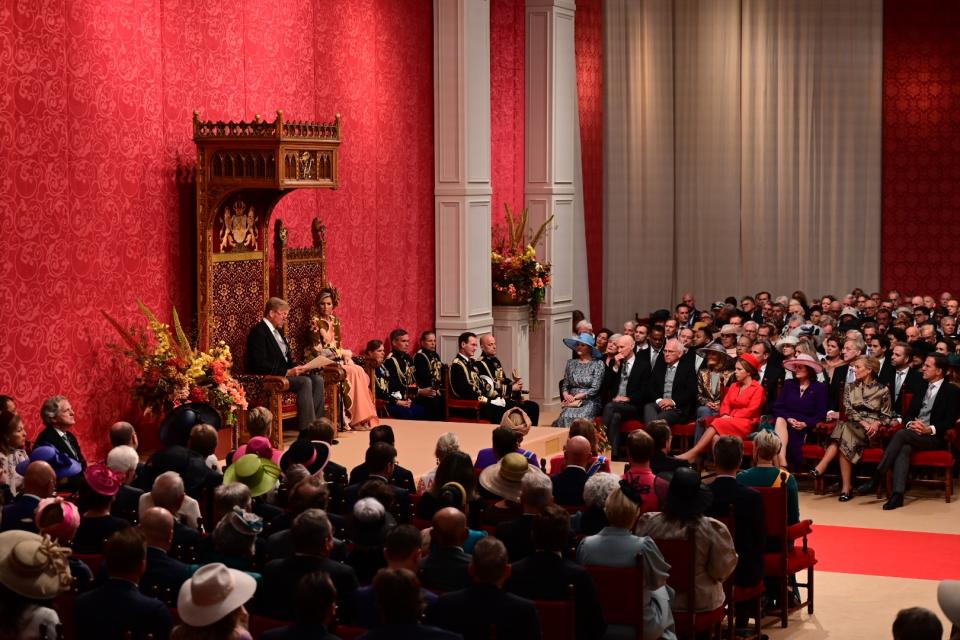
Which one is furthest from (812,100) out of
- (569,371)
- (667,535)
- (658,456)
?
(667,535)

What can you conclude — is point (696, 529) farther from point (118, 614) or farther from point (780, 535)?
point (118, 614)

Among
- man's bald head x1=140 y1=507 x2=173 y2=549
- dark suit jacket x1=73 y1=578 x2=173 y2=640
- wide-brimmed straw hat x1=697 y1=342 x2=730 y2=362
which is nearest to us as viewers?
dark suit jacket x1=73 y1=578 x2=173 y2=640

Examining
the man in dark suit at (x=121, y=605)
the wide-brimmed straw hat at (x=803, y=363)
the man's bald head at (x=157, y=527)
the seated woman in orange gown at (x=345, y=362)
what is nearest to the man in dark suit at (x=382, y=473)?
the man's bald head at (x=157, y=527)

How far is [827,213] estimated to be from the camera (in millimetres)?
20672

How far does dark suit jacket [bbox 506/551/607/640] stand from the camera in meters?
5.34

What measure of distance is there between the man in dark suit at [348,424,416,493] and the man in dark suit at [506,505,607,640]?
166 cm

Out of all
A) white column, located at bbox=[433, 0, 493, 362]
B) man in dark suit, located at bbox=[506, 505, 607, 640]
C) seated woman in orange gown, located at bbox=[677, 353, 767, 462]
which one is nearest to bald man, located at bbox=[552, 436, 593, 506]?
man in dark suit, located at bbox=[506, 505, 607, 640]

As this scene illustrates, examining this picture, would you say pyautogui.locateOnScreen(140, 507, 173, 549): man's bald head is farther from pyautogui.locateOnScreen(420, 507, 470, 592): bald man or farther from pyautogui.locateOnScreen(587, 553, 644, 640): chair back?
pyautogui.locateOnScreen(587, 553, 644, 640): chair back

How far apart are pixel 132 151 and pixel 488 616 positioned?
21.3 ft

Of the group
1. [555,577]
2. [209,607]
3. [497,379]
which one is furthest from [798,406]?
[209,607]

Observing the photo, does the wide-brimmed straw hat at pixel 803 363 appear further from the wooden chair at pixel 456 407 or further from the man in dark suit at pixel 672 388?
the wooden chair at pixel 456 407

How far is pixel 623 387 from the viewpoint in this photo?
13047mm

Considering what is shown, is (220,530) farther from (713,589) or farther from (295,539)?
(713,589)

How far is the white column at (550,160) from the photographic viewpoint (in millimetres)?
16344
